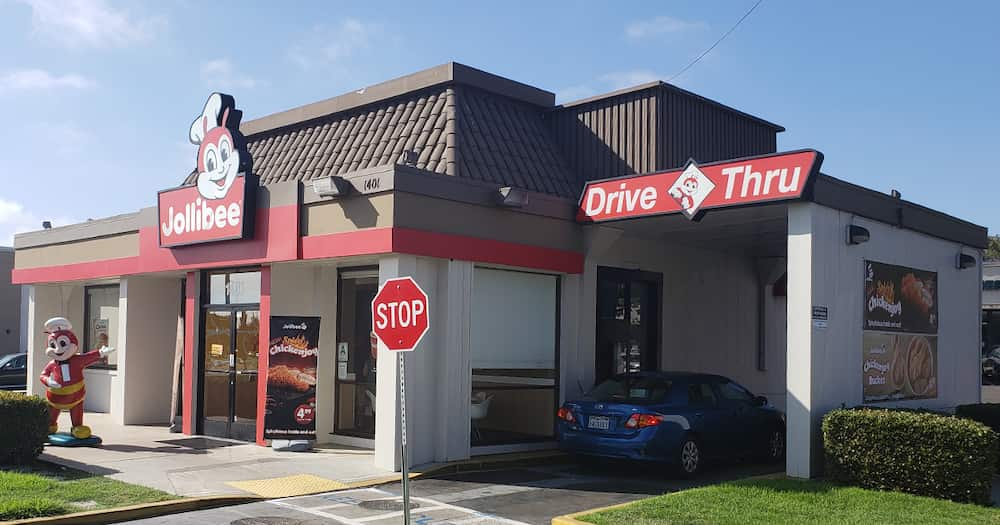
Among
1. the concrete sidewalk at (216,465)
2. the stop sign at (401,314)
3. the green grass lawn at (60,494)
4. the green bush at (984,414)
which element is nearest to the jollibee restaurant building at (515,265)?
the concrete sidewalk at (216,465)

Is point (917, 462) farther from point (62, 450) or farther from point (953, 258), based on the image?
point (62, 450)

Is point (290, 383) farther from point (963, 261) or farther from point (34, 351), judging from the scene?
point (963, 261)

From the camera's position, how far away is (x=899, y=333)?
1411cm

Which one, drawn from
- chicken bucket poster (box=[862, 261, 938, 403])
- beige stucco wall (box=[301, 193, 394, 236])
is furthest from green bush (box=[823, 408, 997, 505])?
beige stucco wall (box=[301, 193, 394, 236])

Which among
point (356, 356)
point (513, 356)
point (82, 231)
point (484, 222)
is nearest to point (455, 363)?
point (513, 356)

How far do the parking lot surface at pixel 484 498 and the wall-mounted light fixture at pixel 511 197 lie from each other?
3787 mm

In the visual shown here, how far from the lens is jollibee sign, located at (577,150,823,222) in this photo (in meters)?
11.6

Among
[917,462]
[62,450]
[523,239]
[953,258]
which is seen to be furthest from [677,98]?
[62,450]

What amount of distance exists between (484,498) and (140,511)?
3.72 metres

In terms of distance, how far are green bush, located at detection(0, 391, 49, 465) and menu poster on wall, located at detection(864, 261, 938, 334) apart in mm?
11332

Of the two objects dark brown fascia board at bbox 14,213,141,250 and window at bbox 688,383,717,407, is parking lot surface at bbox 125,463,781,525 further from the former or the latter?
dark brown fascia board at bbox 14,213,141,250

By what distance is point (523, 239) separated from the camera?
13.9 metres

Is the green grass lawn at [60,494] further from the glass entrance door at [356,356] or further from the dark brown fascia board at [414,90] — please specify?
the dark brown fascia board at [414,90]

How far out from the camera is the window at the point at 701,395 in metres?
12.7
